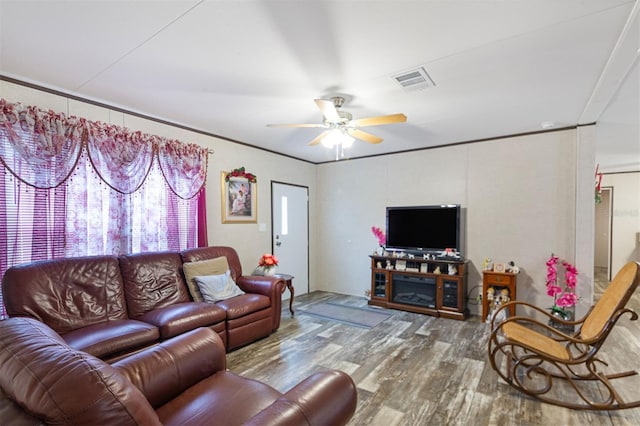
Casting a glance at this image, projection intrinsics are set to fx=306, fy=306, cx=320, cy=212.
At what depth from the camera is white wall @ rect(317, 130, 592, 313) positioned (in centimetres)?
392

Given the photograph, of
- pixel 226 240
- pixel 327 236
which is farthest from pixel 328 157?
pixel 226 240

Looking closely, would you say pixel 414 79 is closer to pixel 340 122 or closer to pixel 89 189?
pixel 340 122

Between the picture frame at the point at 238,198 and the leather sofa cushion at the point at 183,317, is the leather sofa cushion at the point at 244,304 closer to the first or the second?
the leather sofa cushion at the point at 183,317

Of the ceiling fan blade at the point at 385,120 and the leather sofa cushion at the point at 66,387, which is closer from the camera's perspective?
the leather sofa cushion at the point at 66,387

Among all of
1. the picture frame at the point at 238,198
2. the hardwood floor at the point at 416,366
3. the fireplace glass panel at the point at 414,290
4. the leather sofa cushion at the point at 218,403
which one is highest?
the picture frame at the point at 238,198

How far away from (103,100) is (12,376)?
115 inches

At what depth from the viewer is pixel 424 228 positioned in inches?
182

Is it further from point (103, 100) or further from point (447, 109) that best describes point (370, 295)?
point (103, 100)

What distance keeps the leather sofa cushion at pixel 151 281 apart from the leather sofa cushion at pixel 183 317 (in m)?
0.12

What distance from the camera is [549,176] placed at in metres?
3.97

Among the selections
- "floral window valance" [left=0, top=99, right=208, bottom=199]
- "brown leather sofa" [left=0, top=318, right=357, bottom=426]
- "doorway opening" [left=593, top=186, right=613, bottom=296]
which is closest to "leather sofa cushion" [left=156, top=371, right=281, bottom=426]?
"brown leather sofa" [left=0, top=318, right=357, bottom=426]

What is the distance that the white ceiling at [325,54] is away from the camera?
171 cm

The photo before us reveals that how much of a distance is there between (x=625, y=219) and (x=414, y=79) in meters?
7.72

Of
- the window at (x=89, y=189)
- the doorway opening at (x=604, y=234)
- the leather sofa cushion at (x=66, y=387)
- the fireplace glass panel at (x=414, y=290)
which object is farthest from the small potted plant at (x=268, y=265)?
the doorway opening at (x=604, y=234)
